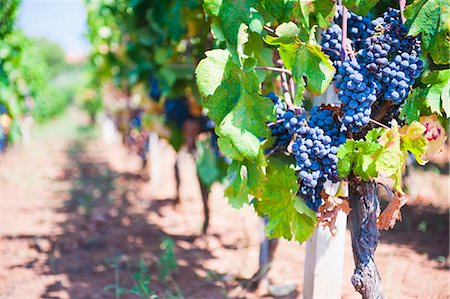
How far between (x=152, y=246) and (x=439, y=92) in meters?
3.28

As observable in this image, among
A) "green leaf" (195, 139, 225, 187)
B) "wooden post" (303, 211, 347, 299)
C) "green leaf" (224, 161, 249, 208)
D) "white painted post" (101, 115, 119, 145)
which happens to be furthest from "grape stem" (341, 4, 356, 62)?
"white painted post" (101, 115, 119, 145)

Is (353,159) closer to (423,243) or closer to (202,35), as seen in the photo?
(202,35)

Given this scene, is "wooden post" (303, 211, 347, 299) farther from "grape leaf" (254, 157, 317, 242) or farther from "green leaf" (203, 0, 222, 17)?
"green leaf" (203, 0, 222, 17)

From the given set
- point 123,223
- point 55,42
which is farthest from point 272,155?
point 55,42

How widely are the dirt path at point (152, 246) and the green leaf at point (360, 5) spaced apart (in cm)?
155

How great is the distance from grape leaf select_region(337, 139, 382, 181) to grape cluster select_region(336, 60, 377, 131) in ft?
0.29

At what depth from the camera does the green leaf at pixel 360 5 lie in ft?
5.15

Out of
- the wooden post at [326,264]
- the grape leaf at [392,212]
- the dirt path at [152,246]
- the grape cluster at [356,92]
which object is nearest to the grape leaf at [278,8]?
the grape cluster at [356,92]

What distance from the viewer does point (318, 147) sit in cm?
159

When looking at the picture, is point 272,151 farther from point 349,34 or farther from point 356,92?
point 349,34

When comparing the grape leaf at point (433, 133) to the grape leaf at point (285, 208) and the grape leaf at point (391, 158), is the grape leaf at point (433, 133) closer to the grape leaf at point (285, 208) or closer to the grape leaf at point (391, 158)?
the grape leaf at point (391, 158)

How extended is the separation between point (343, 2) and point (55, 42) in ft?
219

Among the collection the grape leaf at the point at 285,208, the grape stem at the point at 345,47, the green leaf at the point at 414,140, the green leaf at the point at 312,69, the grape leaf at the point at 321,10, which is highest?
the grape leaf at the point at 321,10

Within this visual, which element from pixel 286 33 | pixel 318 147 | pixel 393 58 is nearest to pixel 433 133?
pixel 393 58
